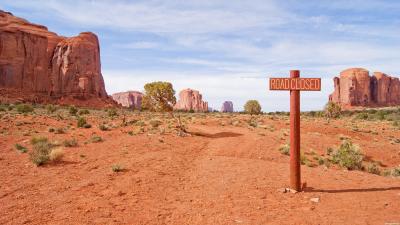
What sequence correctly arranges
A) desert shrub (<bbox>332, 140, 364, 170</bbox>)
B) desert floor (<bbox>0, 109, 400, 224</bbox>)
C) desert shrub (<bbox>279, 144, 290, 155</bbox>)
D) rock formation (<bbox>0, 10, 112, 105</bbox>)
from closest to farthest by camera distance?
desert floor (<bbox>0, 109, 400, 224</bbox>), desert shrub (<bbox>332, 140, 364, 170</bbox>), desert shrub (<bbox>279, 144, 290, 155</bbox>), rock formation (<bbox>0, 10, 112, 105</bbox>)

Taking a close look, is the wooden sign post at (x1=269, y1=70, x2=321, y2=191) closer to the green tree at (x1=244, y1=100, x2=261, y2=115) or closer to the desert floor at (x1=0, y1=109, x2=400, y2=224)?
the desert floor at (x1=0, y1=109, x2=400, y2=224)

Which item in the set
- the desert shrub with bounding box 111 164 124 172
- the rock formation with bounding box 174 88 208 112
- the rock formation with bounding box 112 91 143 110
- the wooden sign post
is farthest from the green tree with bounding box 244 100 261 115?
the rock formation with bounding box 112 91 143 110

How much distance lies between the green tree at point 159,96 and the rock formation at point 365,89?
11479 cm

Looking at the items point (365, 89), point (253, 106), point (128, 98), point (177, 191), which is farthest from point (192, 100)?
point (177, 191)

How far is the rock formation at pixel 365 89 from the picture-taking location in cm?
12850

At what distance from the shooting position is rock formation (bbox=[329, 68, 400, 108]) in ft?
422

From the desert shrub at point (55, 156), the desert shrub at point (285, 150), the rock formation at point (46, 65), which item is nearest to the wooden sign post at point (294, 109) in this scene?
the desert shrub at point (285, 150)

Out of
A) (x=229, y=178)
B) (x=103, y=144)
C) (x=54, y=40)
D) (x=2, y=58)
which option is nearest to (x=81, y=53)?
(x=54, y=40)

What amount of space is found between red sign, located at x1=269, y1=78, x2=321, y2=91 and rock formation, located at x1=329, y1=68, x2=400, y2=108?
128203mm

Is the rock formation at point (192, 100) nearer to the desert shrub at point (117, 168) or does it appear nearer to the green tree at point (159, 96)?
the green tree at point (159, 96)

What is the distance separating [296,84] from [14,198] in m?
8.21

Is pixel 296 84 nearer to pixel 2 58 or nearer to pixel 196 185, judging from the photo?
pixel 196 185

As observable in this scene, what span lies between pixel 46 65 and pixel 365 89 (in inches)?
4412

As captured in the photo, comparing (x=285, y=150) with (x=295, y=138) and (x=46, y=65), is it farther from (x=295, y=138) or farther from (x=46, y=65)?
(x=46, y=65)
